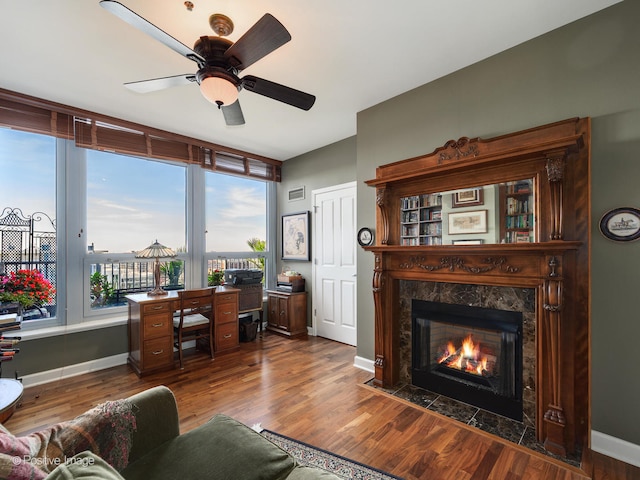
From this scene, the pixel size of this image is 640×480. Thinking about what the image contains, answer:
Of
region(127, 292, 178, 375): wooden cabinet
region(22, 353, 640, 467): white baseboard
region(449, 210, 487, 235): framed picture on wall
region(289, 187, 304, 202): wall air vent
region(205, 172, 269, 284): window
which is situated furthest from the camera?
region(289, 187, 304, 202): wall air vent

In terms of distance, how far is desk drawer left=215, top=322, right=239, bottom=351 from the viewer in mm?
3766

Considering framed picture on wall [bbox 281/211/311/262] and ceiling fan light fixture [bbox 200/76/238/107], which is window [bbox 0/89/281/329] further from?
ceiling fan light fixture [bbox 200/76/238/107]

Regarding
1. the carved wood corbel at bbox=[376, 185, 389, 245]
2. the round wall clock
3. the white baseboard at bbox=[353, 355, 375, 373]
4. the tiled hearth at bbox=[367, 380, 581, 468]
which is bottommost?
the tiled hearth at bbox=[367, 380, 581, 468]

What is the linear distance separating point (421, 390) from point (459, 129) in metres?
2.33

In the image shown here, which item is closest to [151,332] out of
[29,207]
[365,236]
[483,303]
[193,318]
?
[193,318]

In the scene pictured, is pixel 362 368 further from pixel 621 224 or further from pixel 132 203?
pixel 132 203

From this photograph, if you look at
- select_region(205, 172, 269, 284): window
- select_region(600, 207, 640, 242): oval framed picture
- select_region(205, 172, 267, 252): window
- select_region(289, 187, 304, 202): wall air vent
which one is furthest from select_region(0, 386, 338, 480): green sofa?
select_region(289, 187, 304, 202): wall air vent

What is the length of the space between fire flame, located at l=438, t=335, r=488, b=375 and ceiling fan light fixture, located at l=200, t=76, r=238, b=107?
101 inches

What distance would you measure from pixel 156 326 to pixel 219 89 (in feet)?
8.42

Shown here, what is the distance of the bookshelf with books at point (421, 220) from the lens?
8.59 feet

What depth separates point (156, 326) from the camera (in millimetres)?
3227

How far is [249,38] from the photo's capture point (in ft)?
5.23

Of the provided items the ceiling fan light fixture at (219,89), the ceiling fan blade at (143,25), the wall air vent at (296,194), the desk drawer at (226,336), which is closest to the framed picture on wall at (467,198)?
the ceiling fan light fixture at (219,89)

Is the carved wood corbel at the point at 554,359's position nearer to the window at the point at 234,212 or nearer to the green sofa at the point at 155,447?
the green sofa at the point at 155,447
